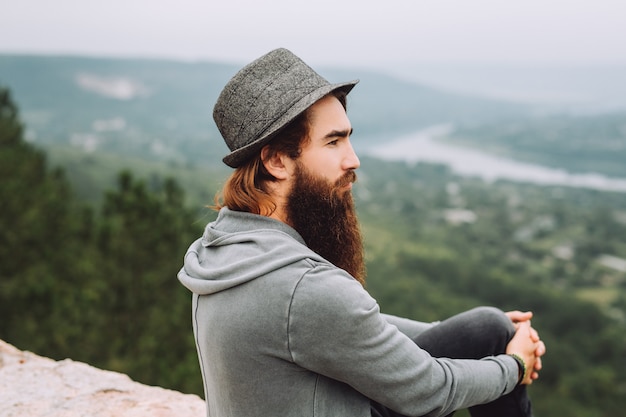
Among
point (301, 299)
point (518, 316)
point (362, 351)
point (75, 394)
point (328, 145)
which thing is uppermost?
point (328, 145)

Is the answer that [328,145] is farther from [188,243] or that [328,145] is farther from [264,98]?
[188,243]

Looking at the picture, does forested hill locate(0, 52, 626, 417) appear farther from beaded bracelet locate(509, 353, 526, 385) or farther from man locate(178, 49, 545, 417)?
beaded bracelet locate(509, 353, 526, 385)

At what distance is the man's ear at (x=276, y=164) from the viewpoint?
5.93ft

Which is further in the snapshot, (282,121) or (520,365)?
(520,365)

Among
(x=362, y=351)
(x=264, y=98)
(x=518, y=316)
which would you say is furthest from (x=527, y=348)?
(x=264, y=98)

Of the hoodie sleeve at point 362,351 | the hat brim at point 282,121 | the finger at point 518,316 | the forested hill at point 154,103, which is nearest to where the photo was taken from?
the hoodie sleeve at point 362,351

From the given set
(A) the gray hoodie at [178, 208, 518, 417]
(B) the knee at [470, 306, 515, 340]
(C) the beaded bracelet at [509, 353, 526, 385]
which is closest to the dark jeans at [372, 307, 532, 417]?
(B) the knee at [470, 306, 515, 340]

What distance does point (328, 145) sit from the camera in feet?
5.97

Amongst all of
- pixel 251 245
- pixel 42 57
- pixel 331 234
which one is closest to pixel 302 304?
pixel 251 245

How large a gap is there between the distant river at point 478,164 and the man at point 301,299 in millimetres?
95147

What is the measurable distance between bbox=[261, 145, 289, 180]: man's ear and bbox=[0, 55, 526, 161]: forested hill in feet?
358

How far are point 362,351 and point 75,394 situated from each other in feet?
6.49

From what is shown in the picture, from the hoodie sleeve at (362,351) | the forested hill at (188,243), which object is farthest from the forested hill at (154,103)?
the hoodie sleeve at (362,351)

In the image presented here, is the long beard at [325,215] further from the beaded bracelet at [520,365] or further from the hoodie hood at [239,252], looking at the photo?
the beaded bracelet at [520,365]
